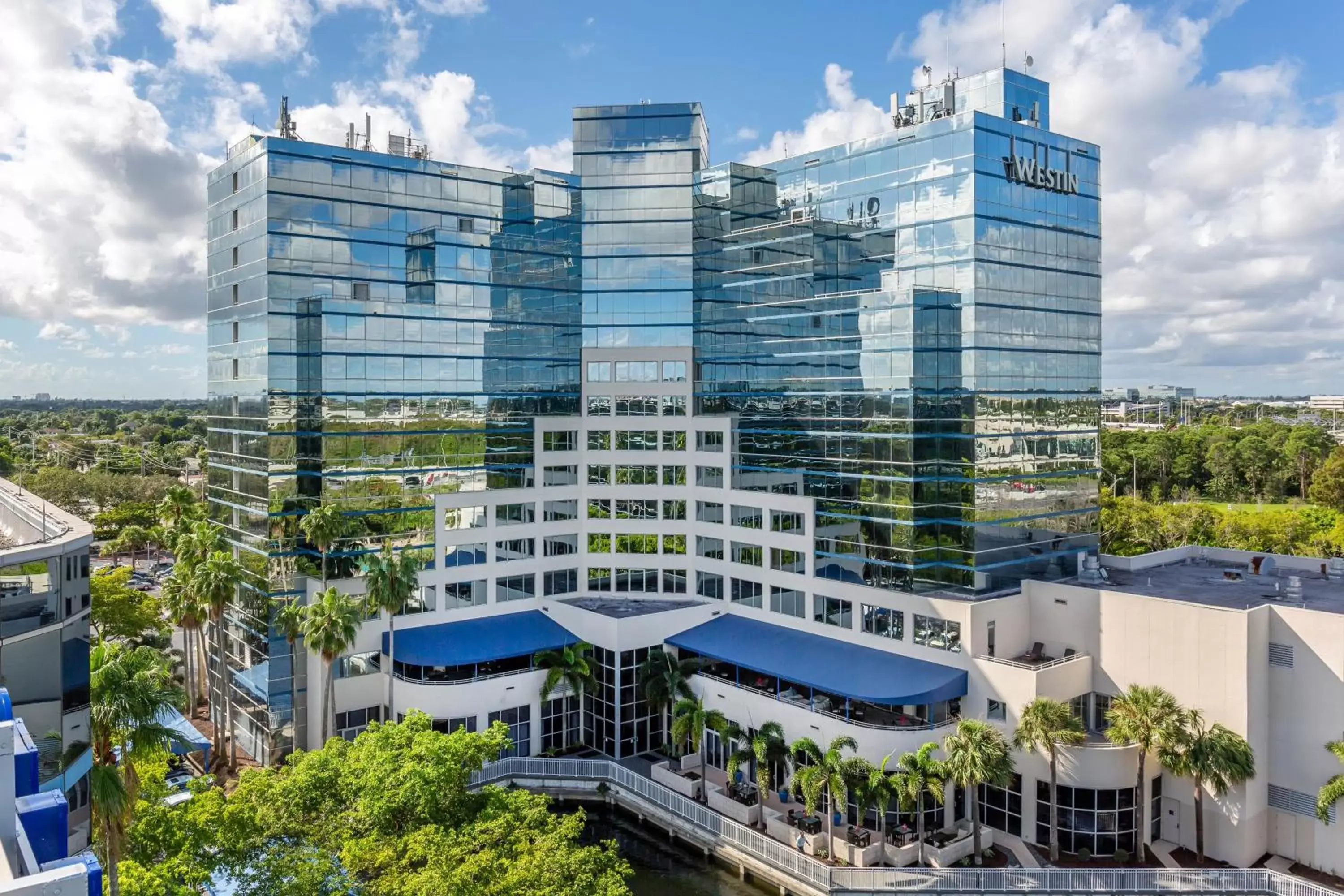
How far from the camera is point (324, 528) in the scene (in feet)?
141

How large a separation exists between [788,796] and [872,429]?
17610 millimetres

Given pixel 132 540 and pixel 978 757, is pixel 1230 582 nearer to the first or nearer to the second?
pixel 978 757

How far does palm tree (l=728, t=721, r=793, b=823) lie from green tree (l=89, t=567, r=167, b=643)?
38.1m

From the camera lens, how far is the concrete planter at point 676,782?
135 feet

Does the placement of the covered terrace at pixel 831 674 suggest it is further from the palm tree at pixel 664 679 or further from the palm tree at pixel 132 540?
the palm tree at pixel 132 540

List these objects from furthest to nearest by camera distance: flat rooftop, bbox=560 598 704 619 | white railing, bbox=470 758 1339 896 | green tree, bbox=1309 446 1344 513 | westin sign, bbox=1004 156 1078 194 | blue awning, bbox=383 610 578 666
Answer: green tree, bbox=1309 446 1344 513, flat rooftop, bbox=560 598 704 619, blue awning, bbox=383 610 578 666, westin sign, bbox=1004 156 1078 194, white railing, bbox=470 758 1339 896

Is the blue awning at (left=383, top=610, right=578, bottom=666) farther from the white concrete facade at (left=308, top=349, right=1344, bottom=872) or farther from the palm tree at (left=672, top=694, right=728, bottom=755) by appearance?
the palm tree at (left=672, top=694, right=728, bottom=755)

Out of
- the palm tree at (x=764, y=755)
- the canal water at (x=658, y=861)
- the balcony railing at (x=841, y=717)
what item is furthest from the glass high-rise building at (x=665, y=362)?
the palm tree at (x=764, y=755)

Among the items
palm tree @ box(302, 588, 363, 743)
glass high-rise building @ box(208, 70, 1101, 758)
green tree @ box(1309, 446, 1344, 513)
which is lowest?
palm tree @ box(302, 588, 363, 743)

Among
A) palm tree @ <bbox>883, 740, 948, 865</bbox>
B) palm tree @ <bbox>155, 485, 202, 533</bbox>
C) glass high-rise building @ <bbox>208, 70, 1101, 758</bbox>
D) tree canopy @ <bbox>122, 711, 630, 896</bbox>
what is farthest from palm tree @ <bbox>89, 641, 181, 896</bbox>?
palm tree @ <bbox>155, 485, 202, 533</bbox>

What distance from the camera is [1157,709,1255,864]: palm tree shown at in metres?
33.1

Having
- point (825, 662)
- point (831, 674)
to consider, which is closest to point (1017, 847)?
point (831, 674)

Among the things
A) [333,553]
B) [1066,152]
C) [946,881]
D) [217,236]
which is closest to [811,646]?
[946,881]

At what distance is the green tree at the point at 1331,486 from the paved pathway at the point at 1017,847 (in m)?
68.2
